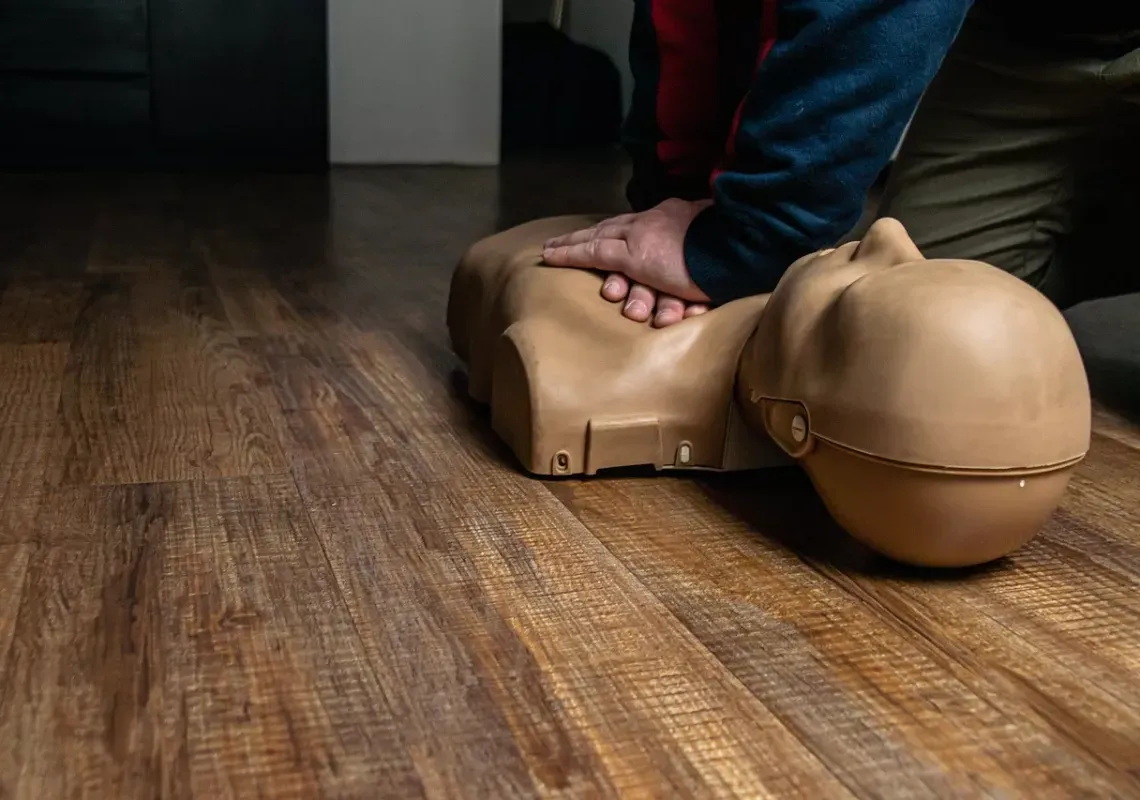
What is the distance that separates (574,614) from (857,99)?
0.37 metres

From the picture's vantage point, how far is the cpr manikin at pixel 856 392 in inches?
22.5

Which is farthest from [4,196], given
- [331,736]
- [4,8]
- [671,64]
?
[331,736]

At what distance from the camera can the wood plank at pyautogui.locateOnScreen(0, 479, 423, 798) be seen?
44cm

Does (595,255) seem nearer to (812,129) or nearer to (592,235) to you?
(592,235)

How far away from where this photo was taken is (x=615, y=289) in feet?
2.61

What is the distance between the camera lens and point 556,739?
47cm

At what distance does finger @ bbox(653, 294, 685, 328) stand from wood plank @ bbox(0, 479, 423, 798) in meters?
0.26

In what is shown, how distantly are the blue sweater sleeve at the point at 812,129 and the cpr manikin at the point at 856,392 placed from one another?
→ 0.13 ft

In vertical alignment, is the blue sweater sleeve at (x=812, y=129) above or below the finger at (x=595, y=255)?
above

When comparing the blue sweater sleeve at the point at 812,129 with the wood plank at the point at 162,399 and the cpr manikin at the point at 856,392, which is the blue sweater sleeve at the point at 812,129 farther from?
the wood plank at the point at 162,399

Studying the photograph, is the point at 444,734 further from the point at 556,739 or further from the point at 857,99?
the point at 857,99

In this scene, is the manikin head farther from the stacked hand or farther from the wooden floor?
the stacked hand

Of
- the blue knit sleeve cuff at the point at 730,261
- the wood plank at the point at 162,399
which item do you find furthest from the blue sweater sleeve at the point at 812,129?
the wood plank at the point at 162,399

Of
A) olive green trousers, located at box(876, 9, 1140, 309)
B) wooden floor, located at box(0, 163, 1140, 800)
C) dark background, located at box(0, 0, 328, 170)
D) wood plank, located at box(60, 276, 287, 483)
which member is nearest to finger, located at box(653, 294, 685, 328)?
wooden floor, located at box(0, 163, 1140, 800)
